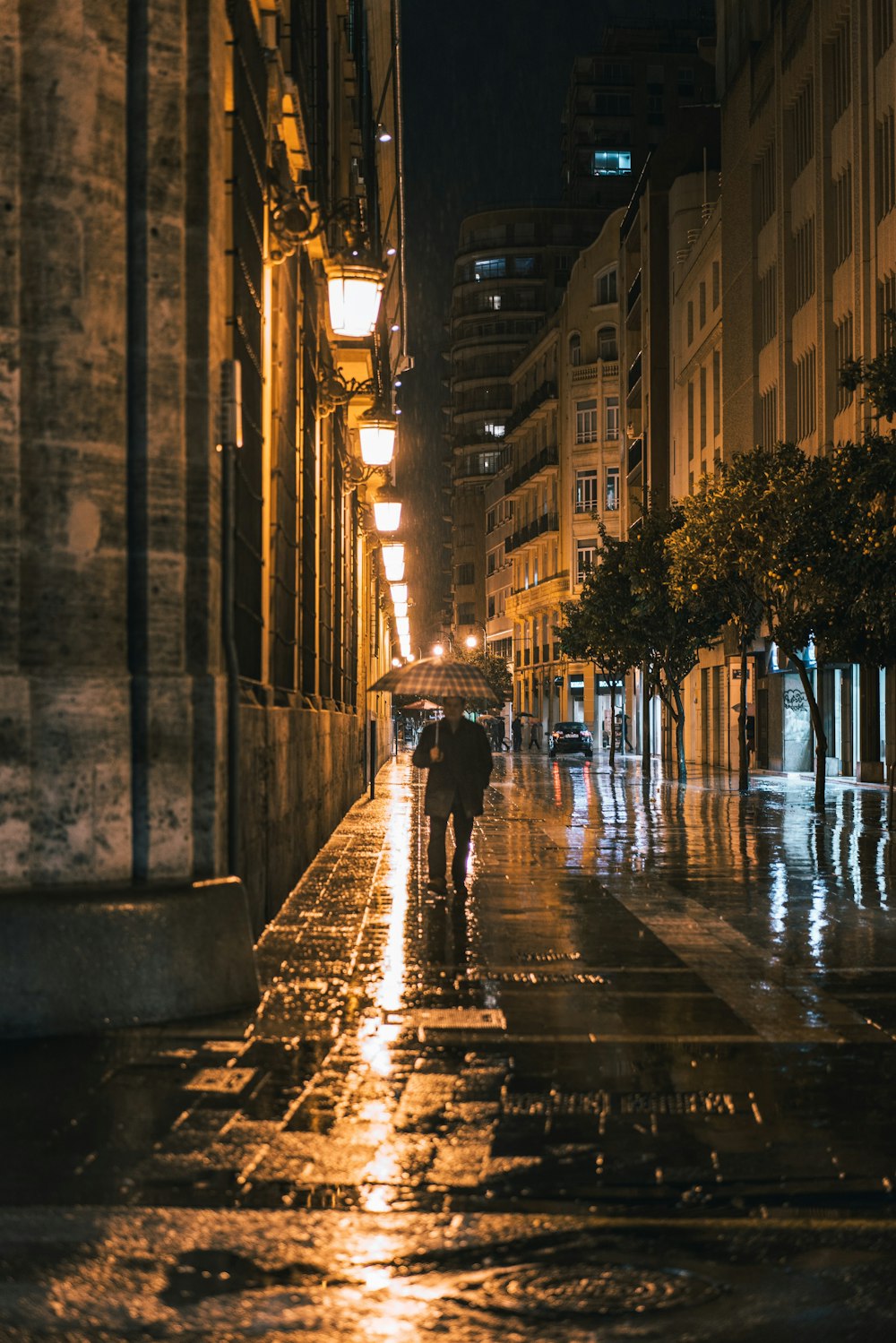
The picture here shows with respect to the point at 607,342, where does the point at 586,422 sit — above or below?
below

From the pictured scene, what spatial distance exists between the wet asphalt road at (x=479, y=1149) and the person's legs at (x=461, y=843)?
246cm

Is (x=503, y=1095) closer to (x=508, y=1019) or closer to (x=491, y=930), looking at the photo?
(x=508, y=1019)

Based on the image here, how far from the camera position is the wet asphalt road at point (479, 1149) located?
4.25 metres

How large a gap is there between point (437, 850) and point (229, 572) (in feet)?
18.7

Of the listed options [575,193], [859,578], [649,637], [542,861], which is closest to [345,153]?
[859,578]

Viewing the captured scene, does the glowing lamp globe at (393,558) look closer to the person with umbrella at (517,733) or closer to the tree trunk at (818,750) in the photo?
the tree trunk at (818,750)

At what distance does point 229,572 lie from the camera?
30.7ft

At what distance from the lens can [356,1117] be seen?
6.18 meters

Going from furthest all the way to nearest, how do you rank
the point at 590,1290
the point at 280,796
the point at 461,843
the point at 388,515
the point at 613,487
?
the point at 613,487, the point at 388,515, the point at 461,843, the point at 280,796, the point at 590,1290

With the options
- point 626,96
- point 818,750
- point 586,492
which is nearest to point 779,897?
point 818,750

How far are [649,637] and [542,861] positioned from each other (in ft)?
95.9

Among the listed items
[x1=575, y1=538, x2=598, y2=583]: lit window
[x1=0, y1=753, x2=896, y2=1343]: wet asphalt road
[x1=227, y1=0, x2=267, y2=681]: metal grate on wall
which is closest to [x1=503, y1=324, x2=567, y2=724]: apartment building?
[x1=575, y1=538, x2=598, y2=583]: lit window

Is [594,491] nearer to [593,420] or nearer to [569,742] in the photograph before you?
[593,420]

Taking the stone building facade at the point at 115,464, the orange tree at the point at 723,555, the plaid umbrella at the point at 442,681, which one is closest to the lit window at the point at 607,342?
Answer: the orange tree at the point at 723,555
